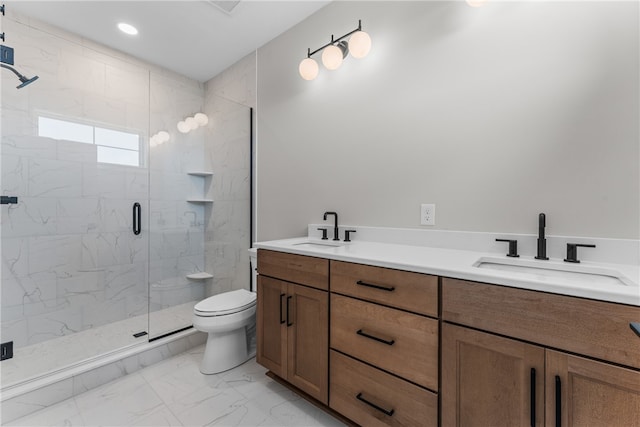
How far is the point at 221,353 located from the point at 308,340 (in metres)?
0.85

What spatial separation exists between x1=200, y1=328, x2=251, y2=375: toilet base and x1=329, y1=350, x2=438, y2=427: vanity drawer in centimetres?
91

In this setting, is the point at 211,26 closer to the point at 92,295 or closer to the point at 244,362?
the point at 92,295

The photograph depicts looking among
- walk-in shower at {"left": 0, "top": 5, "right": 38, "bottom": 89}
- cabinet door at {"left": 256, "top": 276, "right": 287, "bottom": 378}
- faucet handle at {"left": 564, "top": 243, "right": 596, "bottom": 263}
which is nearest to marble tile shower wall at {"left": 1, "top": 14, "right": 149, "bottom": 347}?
walk-in shower at {"left": 0, "top": 5, "right": 38, "bottom": 89}

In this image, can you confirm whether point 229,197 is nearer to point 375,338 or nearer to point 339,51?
point 339,51

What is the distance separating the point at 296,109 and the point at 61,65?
1906mm

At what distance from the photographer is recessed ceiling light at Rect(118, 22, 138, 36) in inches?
83.4

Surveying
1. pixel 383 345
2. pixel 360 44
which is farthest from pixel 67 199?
pixel 383 345

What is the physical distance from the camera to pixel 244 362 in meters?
1.98

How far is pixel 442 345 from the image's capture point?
974mm

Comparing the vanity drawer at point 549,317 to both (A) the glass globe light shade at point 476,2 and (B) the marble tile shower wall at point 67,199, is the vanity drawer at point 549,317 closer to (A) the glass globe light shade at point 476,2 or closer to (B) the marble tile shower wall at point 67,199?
(A) the glass globe light shade at point 476,2

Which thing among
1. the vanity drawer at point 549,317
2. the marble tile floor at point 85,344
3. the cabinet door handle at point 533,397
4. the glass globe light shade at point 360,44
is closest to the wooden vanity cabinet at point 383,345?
the vanity drawer at point 549,317

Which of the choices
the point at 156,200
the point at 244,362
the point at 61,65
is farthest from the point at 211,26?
the point at 244,362

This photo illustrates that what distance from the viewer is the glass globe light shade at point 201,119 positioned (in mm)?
2806

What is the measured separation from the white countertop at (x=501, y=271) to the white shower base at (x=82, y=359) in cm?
136
